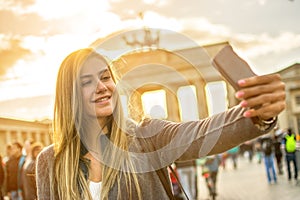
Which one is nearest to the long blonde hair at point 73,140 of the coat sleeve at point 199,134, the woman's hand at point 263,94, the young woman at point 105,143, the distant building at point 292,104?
the young woman at point 105,143

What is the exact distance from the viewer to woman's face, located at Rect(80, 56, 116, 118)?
1.89 m

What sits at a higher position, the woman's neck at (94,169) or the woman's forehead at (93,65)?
the woman's forehead at (93,65)

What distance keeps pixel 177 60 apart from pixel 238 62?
4170 centimetres

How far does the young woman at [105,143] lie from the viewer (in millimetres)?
1744

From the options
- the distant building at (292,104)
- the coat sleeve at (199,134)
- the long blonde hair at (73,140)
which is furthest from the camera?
the distant building at (292,104)

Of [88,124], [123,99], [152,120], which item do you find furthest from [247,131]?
[88,124]

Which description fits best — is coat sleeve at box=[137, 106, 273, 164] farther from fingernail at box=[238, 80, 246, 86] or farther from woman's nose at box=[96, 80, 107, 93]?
fingernail at box=[238, 80, 246, 86]

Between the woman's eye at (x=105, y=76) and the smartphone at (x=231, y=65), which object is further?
the woman's eye at (x=105, y=76)

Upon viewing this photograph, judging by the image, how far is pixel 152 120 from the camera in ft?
6.12

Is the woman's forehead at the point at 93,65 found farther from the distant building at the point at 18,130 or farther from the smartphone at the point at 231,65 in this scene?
the distant building at the point at 18,130

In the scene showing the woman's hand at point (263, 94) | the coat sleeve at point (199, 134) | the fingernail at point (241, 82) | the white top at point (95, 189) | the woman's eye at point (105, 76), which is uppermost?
the woman's eye at point (105, 76)

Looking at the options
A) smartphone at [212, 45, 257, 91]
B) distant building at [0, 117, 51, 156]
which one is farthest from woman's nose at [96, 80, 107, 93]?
distant building at [0, 117, 51, 156]

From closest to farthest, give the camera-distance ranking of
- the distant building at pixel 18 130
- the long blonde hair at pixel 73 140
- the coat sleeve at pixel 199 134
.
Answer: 1. the coat sleeve at pixel 199 134
2. the long blonde hair at pixel 73 140
3. the distant building at pixel 18 130

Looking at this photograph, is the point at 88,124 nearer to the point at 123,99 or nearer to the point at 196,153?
the point at 123,99
